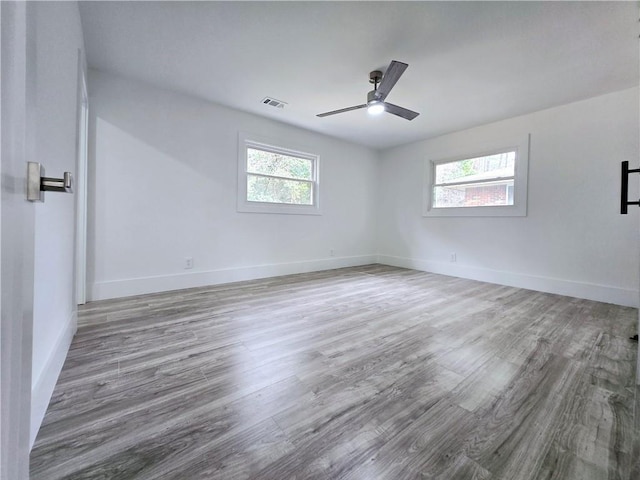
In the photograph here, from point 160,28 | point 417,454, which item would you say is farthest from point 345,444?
point 160,28

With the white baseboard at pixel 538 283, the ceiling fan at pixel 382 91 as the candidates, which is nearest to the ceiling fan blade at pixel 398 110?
the ceiling fan at pixel 382 91

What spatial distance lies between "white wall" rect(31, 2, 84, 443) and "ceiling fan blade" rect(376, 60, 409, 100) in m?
2.15

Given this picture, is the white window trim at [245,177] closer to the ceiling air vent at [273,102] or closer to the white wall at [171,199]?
the white wall at [171,199]

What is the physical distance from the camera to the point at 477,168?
14.1ft

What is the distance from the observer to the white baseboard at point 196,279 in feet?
9.59

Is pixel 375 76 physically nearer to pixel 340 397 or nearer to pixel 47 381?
pixel 340 397

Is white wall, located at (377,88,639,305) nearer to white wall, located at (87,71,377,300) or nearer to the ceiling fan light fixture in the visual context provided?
the ceiling fan light fixture

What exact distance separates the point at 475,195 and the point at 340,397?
4092 mm

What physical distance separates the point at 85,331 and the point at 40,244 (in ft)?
4.09

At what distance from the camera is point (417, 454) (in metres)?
1.05

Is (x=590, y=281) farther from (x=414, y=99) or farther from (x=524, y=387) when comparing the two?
(x=414, y=99)

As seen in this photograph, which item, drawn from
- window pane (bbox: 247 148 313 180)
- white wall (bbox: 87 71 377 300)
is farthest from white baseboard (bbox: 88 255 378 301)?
window pane (bbox: 247 148 313 180)

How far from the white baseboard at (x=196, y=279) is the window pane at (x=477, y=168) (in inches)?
94.8

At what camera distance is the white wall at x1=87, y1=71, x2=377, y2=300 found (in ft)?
9.49
